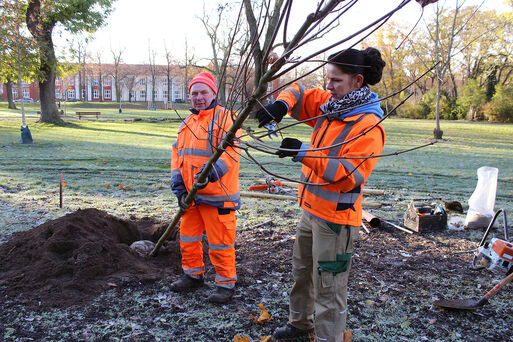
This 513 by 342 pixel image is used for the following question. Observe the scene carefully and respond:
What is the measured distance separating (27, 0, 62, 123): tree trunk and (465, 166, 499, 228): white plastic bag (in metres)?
21.5

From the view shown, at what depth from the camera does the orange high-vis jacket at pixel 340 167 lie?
7.46 feet

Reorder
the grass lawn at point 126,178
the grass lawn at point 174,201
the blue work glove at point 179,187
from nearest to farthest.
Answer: the grass lawn at point 174,201
the blue work glove at point 179,187
the grass lawn at point 126,178

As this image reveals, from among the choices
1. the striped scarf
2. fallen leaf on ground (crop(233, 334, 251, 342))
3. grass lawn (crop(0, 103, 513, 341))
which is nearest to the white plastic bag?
grass lawn (crop(0, 103, 513, 341))

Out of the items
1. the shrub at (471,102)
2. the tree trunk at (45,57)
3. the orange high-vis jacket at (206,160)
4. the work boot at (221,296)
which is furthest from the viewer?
the shrub at (471,102)

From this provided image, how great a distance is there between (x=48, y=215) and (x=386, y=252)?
4844mm

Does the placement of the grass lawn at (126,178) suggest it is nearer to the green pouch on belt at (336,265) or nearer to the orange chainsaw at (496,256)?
the green pouch on belt at (336,265)

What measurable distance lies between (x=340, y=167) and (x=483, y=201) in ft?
14.5

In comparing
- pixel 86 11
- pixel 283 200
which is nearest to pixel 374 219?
pixel 283 200

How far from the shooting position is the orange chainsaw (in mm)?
3791

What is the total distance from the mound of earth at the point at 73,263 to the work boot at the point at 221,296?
2.31 feet

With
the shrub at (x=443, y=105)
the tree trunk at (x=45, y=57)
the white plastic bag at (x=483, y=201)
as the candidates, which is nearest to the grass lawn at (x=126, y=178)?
the white plastic bag at (x=483, y=201)

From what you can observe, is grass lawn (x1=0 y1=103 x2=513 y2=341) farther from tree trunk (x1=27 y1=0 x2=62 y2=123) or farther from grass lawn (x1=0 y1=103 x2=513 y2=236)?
tree trunk (x1=27 y1=0 x2=62 y2=123)

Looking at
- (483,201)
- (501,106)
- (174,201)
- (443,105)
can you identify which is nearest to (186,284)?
(174,201)

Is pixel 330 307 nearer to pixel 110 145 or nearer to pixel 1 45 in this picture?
pixel 110 145
